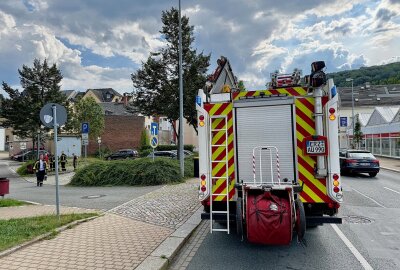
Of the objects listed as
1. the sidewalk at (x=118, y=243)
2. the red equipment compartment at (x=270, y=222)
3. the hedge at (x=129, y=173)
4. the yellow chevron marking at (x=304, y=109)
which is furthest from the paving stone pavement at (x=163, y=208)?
the yellow chevron marking at (x=304, y=109)

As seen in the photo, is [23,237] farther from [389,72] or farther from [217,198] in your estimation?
[389,72]

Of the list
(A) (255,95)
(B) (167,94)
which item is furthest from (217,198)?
(B) (167,94)

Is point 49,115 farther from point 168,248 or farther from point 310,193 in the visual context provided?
point 310,193

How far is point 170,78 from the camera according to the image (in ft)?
84.7

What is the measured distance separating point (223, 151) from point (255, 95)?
3.95ft

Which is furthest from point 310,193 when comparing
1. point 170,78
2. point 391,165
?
point 391,165

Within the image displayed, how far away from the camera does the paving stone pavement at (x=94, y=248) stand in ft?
16.5

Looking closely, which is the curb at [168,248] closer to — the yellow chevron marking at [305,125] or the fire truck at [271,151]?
the fire truck at [271,151]

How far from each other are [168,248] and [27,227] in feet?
10.9

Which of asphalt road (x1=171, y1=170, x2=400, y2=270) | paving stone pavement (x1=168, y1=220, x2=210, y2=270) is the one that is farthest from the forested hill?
paving stone pavement (x1=168, y1=220, x2=210, y2=270)

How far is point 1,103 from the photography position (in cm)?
3309

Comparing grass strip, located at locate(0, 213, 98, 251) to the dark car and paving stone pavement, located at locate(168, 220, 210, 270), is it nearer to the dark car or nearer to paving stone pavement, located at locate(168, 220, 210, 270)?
paving stone pavement, located at locate(168, 220, 210, 270)

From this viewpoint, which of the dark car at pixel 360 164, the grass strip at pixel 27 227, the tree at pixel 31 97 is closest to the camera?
the grass strip at pixel 27 227

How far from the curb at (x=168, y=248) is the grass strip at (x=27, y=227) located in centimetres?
249
